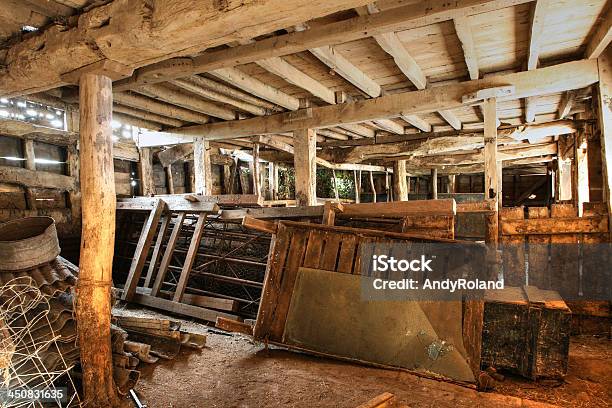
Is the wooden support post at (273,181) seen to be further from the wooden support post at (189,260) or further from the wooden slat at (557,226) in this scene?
the wooden slat at (557,226)

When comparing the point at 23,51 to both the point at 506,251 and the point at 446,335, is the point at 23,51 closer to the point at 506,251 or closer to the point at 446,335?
the point at 446,335

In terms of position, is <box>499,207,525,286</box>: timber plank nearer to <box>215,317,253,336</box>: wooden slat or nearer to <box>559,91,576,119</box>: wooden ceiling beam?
<box>559,91,576,119</box>: wooden ceiling beam

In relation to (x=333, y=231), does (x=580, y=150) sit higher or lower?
higher

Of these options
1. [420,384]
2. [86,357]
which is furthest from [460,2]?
[86,357]

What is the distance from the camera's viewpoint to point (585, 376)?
358cm

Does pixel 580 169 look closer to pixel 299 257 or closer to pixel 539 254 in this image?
pixel 539 254

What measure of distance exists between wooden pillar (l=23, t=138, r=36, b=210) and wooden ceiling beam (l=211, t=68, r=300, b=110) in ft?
12.5

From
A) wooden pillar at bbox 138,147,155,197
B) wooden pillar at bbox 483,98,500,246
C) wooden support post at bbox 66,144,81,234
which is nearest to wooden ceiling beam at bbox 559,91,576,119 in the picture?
wooden pillar at bbox 483,98,500,246

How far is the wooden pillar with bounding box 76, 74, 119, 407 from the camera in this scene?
9.52ft

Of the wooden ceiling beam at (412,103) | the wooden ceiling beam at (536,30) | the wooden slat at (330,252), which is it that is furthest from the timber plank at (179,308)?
the wooden ceiling beam at (536,30)

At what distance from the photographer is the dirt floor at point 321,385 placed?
3.10 m

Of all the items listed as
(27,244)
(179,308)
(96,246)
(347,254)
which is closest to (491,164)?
(347,254)

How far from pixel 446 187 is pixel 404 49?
50.4ft

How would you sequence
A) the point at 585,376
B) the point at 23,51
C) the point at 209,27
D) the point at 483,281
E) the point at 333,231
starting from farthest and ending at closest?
the point at 333,231, the point at 483,281, the point at 585,376, the point at 23,51, the point at 209,27
